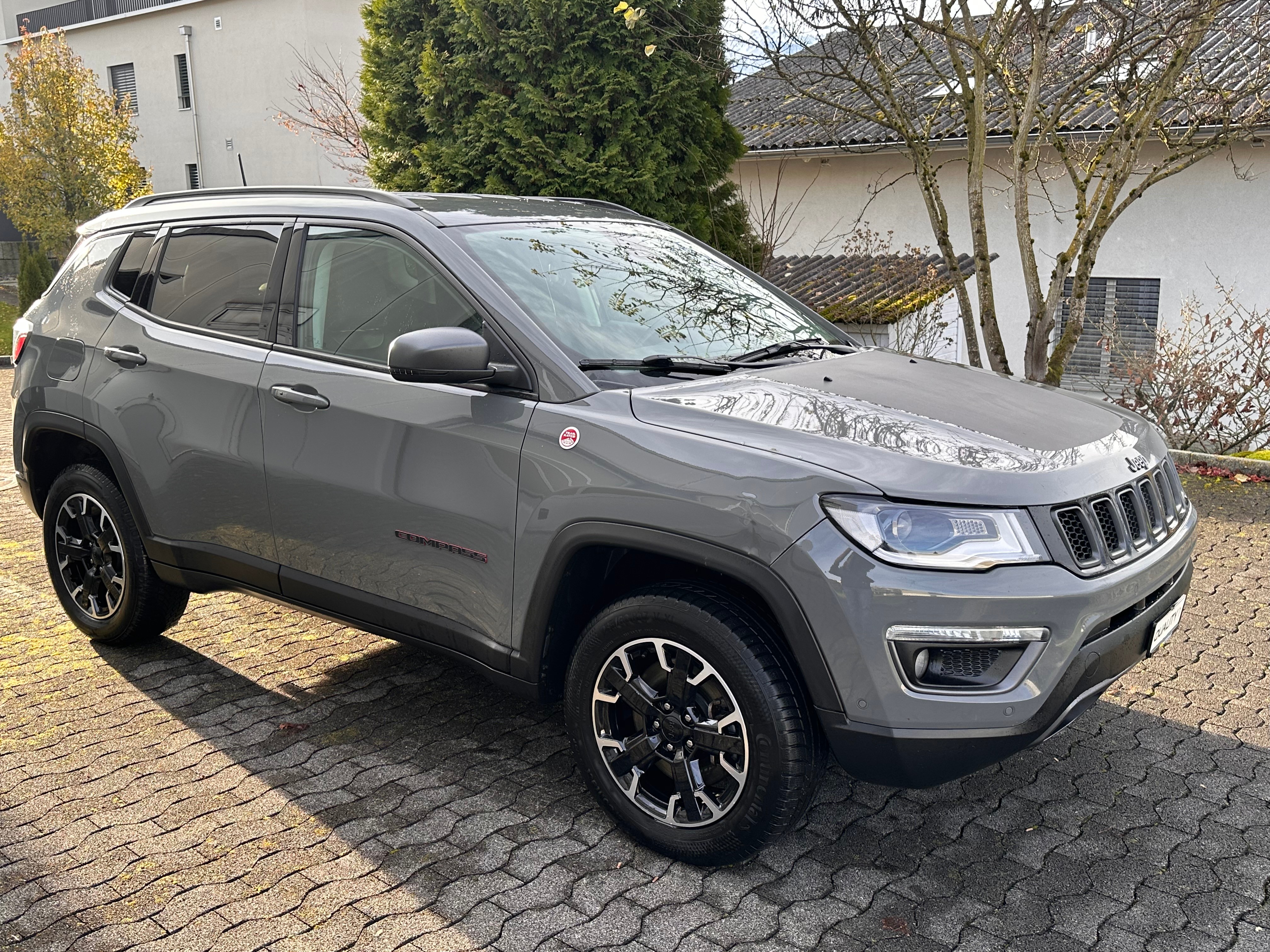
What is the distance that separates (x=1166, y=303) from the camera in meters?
16.2

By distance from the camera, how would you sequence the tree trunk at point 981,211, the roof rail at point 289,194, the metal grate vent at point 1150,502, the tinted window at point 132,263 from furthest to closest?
the tree trunk at point 981,211
the tinted window at point 132,263
the roof rail at point 289,194
the metal grate vent at point 1150,502

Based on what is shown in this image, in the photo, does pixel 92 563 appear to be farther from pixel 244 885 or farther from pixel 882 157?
pixel 882 157

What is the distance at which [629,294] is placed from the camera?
3.92 m

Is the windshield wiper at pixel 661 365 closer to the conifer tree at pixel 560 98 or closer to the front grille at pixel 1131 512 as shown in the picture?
the front grille at pixel 1131 512

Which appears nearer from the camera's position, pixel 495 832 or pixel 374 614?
pixel 495 832

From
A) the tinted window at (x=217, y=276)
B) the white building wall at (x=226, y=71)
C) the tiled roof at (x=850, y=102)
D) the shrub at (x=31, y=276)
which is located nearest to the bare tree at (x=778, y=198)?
the tiled roof at (x=850, y=102)

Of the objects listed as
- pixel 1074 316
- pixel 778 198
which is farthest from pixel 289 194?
pixel 778 198

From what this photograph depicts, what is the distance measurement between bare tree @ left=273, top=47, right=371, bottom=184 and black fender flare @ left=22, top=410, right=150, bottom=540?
5787 mm

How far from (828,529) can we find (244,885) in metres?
1.91

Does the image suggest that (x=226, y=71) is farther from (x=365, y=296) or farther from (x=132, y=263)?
(x=365, y=296)

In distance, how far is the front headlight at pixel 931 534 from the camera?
284 cm

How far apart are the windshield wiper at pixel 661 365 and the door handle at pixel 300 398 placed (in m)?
0.97

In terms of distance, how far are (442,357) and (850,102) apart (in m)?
16.0

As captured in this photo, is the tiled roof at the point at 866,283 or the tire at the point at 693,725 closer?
the tire at the point at 693,725
